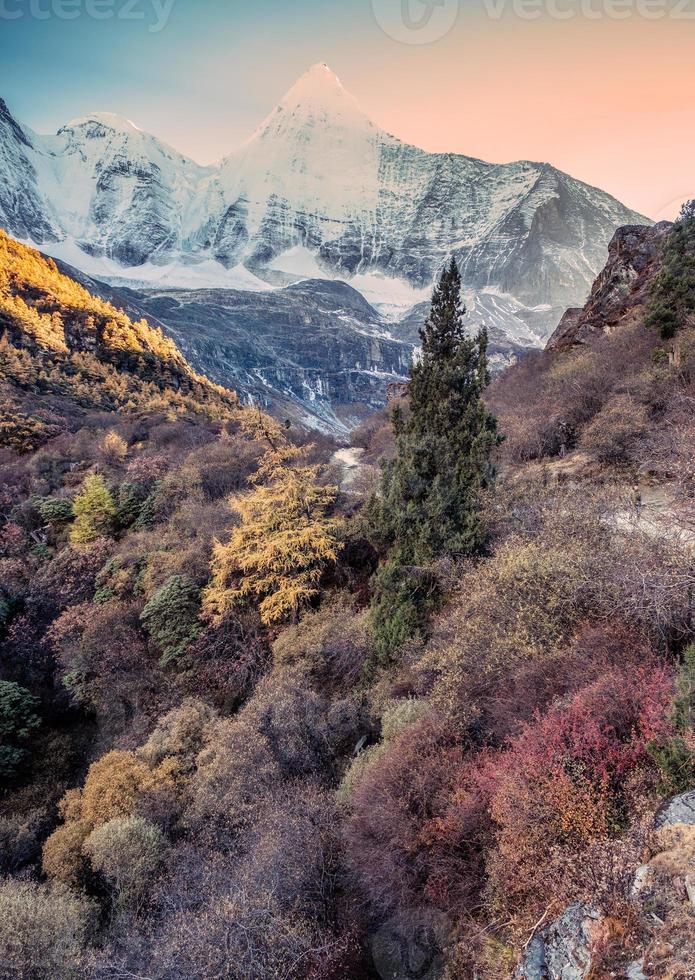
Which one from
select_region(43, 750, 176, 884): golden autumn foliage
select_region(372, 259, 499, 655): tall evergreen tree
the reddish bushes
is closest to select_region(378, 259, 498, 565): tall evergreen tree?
select_region(372, 259, 499, 655): tall evergreen tree

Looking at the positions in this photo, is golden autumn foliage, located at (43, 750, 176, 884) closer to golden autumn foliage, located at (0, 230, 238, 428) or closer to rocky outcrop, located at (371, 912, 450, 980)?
rocky outcrop, located at (371, 912, 450, 980)

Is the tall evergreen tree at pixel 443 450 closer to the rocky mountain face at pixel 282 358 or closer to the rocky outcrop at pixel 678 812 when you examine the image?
the rocky outcrop at pixel 678 812

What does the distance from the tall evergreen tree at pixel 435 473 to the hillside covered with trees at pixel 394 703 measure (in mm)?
85

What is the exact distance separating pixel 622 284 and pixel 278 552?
2908 cm

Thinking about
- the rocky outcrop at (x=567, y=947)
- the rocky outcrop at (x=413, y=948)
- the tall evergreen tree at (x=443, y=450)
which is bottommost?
the rocky outcrop at (x=413, y=948)

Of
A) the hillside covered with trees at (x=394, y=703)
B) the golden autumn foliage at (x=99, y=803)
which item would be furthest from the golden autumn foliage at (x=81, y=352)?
the golden autumn foliage at (x=99, y=803)

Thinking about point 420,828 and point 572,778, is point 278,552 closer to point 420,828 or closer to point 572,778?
point 420,828

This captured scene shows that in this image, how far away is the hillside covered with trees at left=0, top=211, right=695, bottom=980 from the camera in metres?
5.45

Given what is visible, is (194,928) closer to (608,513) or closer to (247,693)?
(247,693)

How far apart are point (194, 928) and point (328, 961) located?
2.14 metres

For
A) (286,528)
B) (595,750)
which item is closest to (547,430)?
(286,528)

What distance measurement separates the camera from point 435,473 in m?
13.2

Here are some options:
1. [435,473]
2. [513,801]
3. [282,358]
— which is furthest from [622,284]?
[282,358]

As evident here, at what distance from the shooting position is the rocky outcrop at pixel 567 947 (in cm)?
394
